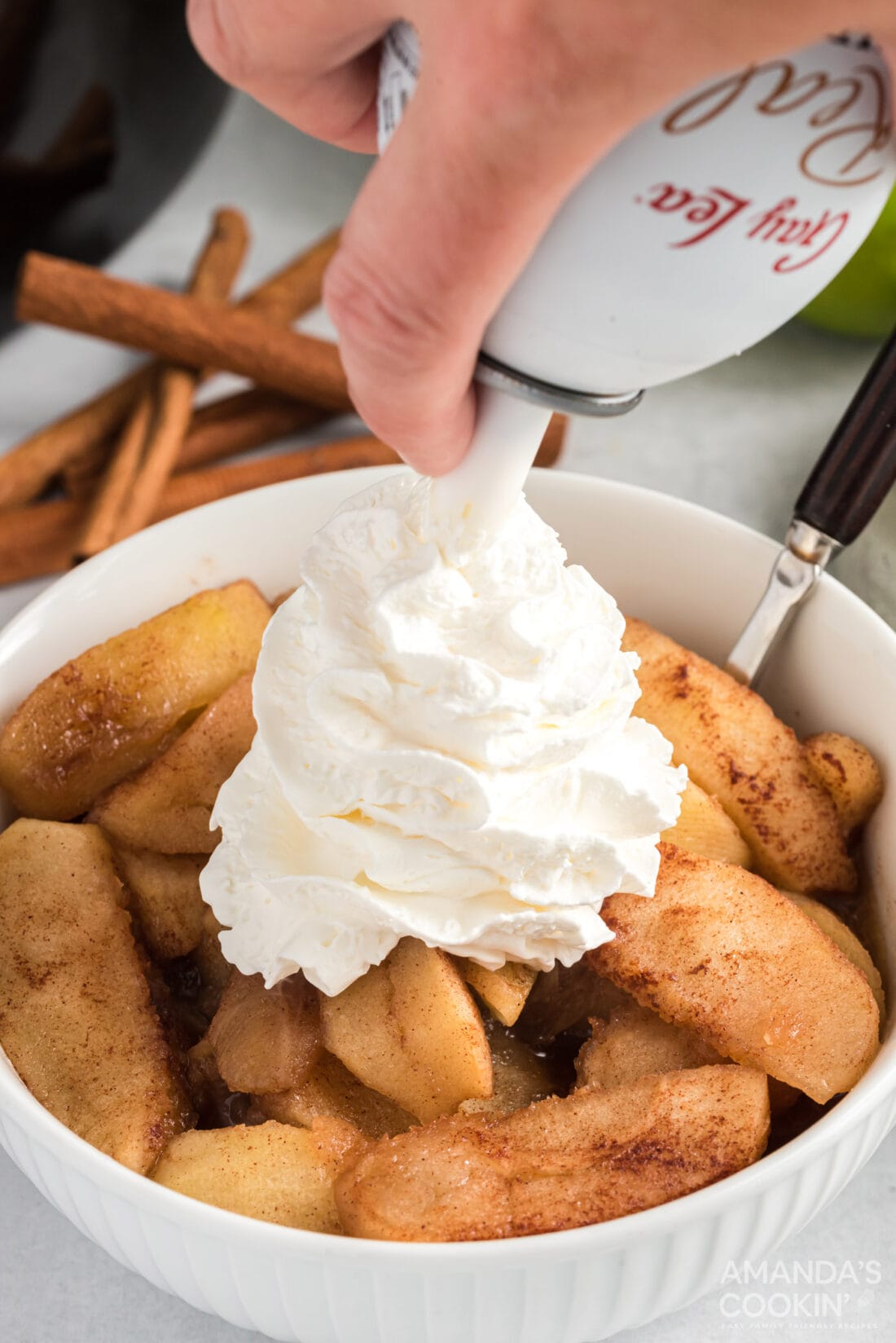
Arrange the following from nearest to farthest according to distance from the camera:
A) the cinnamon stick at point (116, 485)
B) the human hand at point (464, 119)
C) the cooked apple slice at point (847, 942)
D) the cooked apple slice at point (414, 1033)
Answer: the human hand at point (464, 119) → the cooked apple slice at point (414, 1033) → the cooked apple slice at point (847, 942) → the cinnamon stick at point (116, 485)

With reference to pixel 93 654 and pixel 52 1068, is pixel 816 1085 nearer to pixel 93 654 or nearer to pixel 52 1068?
pixel 52 1068

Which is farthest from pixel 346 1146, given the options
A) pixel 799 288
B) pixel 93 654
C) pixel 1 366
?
pixel 1 366

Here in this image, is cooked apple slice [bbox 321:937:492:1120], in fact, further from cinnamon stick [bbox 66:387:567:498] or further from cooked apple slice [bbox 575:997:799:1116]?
cinnamon stick [bbox 66:387:567:498]

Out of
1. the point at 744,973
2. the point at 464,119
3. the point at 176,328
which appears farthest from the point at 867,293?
the point at 464,119

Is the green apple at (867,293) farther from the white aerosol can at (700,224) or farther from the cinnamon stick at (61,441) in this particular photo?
the white aerosol can at (700,224)

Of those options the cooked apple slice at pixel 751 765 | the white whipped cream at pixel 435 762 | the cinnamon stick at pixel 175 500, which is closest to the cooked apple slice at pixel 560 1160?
the white whipped cream at pixel 435 762

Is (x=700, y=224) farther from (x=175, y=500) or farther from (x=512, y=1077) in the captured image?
(x=175, y=500)
